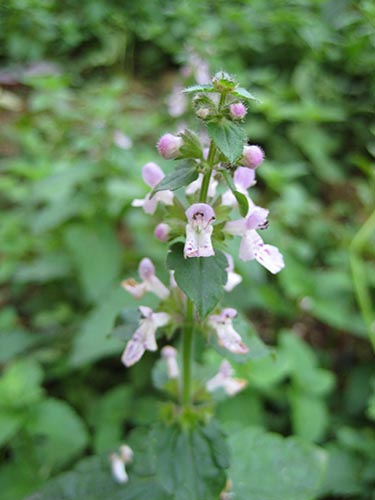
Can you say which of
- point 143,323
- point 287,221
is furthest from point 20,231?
point 143,323

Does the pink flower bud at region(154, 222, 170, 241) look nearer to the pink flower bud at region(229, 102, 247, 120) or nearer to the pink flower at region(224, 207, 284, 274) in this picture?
the pink flower at region(224, 207, 284, 274)

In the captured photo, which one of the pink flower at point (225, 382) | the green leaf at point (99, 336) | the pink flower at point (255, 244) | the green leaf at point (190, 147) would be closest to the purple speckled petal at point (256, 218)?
the pink flower at point (255, 244)

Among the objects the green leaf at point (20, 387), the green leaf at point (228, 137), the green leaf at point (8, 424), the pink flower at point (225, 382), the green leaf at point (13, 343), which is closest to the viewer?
the green leaf at point (228, 137)

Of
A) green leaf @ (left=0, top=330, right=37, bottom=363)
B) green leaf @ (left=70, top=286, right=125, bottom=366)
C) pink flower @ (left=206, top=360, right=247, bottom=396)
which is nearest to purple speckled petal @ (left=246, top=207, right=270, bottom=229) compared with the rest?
pink flower @ (left=206, top=360, right=247, bottom=396)

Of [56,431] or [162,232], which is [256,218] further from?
[56,431]

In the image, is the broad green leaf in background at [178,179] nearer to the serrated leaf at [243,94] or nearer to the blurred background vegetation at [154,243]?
the serrated leaf at [243,94]
